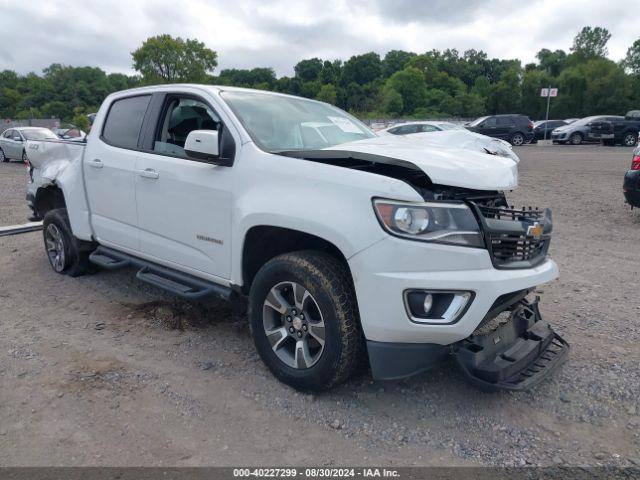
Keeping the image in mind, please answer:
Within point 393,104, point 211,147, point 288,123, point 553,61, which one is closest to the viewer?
point 211,147

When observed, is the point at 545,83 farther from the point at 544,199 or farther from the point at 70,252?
the point at 70,252

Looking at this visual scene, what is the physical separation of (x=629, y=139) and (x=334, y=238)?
29.6 metres

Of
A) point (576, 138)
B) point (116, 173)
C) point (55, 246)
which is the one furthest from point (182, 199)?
point (576, 138)

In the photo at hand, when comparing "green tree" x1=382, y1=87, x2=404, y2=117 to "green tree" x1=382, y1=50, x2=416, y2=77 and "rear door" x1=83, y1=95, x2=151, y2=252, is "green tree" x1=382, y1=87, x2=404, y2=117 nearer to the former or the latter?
"green tree" x1=382, y1=50, x2=416, y2=77

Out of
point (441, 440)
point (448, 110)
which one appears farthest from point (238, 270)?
point (448, 110)

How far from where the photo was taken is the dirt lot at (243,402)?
2586mm

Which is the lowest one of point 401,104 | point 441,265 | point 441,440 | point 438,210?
point 441,440

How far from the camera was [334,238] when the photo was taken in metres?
2.73

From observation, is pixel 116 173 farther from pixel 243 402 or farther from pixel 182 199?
pixel 243 402

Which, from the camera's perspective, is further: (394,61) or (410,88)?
(394,61)

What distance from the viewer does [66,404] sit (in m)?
3.01

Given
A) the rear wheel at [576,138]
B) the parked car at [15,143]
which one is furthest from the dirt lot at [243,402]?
the rear wheel at [576,138]

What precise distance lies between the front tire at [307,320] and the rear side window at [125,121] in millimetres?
2045

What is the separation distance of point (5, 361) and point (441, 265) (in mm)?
3118
